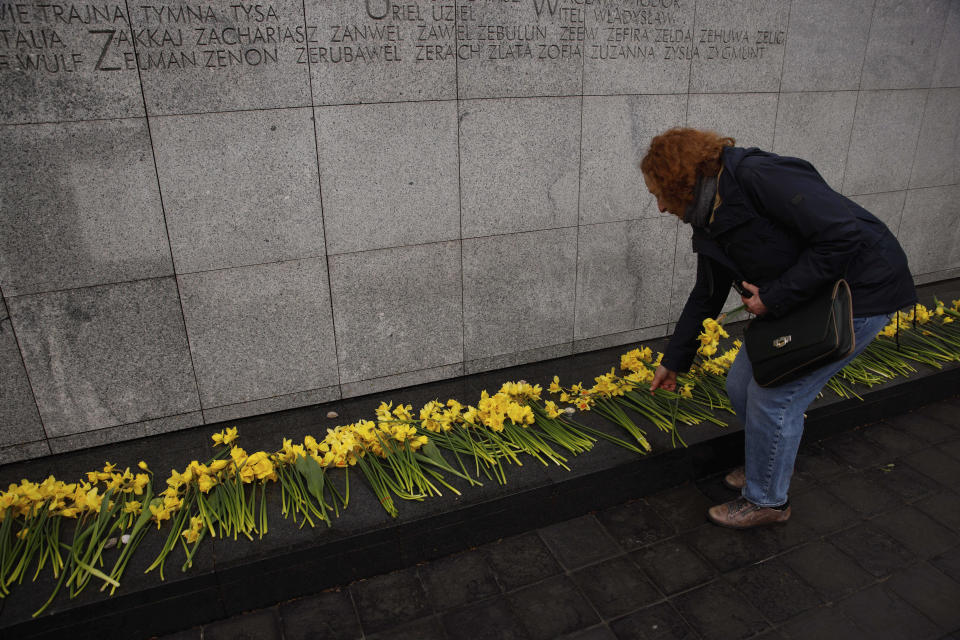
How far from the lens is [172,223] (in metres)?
3.56

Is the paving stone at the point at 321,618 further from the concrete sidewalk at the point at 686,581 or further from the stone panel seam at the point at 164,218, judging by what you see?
A: the stone panel seam at the point at 164,218

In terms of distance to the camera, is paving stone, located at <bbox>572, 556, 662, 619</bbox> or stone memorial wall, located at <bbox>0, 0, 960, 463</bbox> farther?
stone memorial wall, located at <bbox>0, 0, 960, 463</bbox>

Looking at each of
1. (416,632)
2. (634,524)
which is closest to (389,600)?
(416,632)

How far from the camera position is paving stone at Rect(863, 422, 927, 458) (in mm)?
3922

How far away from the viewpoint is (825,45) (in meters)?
4.96

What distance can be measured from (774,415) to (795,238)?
2.71 feet

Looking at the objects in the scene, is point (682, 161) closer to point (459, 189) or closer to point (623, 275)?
point (459, 189)

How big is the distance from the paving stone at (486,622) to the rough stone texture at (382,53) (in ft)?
8.93

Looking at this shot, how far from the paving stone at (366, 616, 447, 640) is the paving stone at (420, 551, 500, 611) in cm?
9

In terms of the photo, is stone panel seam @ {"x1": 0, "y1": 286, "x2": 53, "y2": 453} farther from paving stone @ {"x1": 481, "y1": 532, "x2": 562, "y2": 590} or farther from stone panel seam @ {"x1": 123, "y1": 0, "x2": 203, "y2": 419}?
paving stone @ {"x1": 481, "y1": 532, "x2": 562, "y2": 590}

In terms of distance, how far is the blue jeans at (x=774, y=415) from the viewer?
283 centimetres

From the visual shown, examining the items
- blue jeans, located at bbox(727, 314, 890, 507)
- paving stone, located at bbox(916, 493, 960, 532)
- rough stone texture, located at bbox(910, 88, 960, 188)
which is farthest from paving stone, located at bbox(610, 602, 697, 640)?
rough stone texture, located at bbox(910, 88, 960, 188)

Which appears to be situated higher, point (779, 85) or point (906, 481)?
point (779, 85)

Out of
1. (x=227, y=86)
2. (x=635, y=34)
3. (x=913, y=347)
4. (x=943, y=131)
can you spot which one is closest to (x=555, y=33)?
(x=635, y=34)
